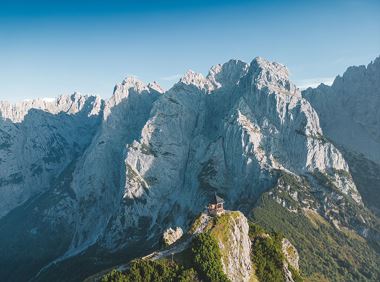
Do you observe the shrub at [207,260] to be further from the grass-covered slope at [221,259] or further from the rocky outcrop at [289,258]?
the rocky outcrop at [289,258]

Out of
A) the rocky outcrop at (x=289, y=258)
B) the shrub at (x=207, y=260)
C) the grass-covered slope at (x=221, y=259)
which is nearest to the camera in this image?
the shrub at (x=207, y=260)

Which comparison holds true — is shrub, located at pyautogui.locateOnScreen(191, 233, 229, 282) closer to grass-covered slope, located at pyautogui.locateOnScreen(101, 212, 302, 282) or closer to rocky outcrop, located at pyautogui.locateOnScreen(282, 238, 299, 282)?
grass-covered slope, located at pyautogui.locateOnScreen(101, 212, 302, 282)

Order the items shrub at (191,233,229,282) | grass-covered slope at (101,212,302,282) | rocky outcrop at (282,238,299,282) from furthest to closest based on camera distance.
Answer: rocky outcrop at (282,238,299,282), grass-covered slope at (101,212,302,282), shrub at (191,233,229,282)

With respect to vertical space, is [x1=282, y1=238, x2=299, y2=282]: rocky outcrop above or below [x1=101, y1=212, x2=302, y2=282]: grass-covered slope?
below

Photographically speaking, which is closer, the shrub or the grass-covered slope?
the shrub

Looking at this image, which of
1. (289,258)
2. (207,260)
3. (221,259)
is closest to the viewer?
(207,260)

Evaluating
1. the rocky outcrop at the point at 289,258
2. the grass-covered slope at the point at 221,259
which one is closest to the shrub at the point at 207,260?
the grass-covered slope at the point at 221,259

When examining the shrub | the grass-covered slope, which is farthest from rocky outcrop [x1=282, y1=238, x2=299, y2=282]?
the shrub

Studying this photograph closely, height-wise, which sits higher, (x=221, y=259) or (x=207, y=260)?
(x=207, y=260)

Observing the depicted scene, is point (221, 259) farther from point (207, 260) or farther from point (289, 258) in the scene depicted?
point (289, 258)

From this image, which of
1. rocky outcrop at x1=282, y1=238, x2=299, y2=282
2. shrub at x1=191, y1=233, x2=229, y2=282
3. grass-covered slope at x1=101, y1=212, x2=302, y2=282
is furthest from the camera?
rocky outcrop at x1=282, y1=238, x2=299, y2=282

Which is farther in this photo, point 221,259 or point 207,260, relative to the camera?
point 221,259

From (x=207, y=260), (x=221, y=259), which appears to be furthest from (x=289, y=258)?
(x=207, y=260)
